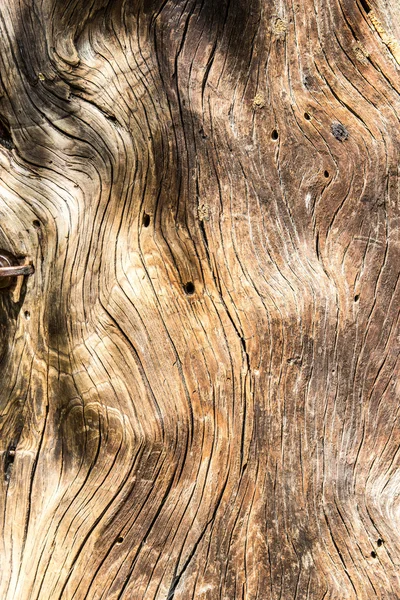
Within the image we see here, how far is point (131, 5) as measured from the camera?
85.4 inches

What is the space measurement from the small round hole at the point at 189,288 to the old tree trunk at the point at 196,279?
11 mm

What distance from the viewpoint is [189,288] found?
2.27m

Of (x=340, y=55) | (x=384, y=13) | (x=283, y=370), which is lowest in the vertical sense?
(x=283, y=370)

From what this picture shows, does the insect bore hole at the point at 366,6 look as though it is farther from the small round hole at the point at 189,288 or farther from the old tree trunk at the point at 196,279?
the small round hole at the point at 189,288

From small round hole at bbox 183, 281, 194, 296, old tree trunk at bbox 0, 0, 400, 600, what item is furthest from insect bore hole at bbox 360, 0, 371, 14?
small round hole at bbox 183, 281, 194, 296

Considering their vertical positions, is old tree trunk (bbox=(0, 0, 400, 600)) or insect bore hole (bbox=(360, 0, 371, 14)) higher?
insect bore hole (bbox=(360, 0, 371, 14))

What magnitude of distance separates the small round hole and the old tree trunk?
1 centimetres

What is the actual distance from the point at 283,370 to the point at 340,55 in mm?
1519

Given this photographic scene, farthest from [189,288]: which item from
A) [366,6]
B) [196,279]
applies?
[366,6]

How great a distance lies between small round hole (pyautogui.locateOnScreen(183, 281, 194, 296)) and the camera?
2264mm

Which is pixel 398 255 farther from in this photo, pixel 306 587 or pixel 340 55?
pixel 306 587

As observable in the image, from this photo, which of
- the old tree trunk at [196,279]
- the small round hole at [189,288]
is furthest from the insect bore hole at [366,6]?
the small round hole at [189,288]

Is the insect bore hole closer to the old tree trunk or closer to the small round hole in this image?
the old tree trunk

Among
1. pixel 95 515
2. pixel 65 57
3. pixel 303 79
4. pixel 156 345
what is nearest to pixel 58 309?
pixel 156 345
